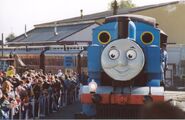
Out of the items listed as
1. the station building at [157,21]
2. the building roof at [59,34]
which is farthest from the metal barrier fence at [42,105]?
the station building at [157,21]

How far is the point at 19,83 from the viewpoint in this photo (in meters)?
11.6

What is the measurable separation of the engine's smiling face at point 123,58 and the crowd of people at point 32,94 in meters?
2.52

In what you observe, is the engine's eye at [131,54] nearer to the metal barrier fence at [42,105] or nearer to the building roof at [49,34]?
the metal barrier fence at [42,105]

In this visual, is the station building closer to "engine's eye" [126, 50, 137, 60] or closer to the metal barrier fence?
the metal barrier fence

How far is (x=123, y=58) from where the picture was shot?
8711 mm

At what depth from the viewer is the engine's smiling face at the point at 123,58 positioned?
864 centimetres

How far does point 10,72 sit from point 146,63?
698cm

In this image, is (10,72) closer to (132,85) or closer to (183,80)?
(132,85)

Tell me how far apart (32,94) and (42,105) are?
183 cm

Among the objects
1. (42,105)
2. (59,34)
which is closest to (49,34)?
(59,34)

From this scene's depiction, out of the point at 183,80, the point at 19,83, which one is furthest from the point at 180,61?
the point at 19,83

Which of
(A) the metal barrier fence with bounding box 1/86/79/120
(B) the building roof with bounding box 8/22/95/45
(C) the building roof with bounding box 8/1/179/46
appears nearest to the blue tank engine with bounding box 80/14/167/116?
(A) the metal barrier fence with bounding box 1/86/79/120

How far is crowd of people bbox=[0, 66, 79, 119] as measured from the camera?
954 centimetres

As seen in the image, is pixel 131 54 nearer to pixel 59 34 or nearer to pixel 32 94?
pixel 32 94
